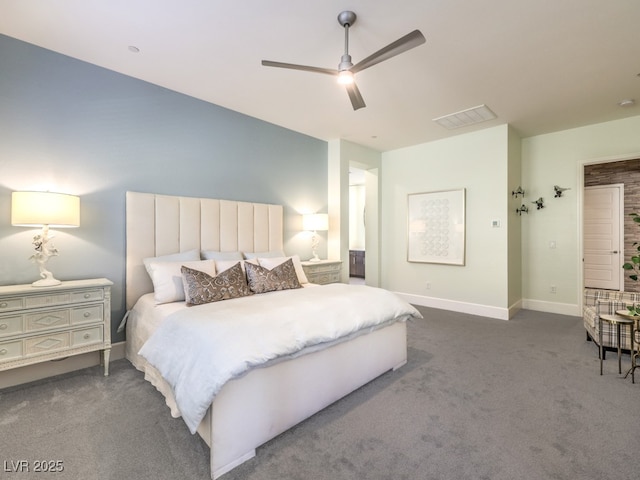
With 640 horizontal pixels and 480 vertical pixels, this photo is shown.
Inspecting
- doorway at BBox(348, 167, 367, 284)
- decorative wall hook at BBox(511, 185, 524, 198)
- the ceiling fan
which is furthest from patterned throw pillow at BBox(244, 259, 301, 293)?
doorway at BBox(348, 167, 367, 284)

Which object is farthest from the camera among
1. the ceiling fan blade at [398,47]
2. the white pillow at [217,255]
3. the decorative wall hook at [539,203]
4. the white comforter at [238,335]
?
the decorative wall hook at [539,203]

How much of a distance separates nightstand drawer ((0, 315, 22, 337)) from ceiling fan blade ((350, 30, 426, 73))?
3134 mm

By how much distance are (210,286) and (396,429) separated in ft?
5.97

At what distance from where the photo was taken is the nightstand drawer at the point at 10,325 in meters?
2.22

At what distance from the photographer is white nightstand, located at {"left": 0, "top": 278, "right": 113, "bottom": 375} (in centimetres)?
225

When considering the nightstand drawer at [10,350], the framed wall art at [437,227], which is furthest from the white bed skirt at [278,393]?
the framed wall art at [437,227]

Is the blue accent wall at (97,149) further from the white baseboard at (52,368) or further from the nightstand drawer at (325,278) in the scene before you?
the nightstand drawer at (325,278)

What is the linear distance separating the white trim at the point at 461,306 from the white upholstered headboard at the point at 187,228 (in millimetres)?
2836

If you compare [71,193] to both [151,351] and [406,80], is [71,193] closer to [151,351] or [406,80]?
[151,351]

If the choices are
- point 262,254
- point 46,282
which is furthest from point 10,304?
point 262,254

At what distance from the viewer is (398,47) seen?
2.00 metres

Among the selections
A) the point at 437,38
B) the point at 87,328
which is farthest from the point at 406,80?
the point at 87,328

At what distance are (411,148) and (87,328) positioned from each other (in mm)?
5293

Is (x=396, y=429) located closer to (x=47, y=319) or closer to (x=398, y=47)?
(x=398, y=47)
